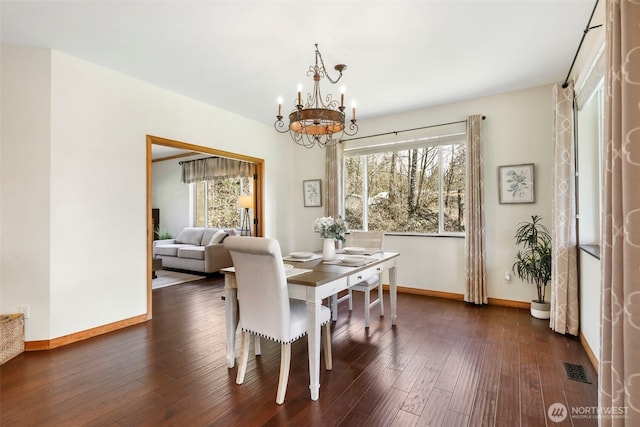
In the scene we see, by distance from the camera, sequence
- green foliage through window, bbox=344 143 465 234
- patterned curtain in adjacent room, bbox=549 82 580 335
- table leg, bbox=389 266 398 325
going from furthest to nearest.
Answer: green foliage through window, bbox=344 143 465 234 → table leg, bbox=389 266 398 325 → patterned curtain in adjacent room, bbox=549 82 580 335

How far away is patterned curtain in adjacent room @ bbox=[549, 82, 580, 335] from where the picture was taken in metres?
2.89

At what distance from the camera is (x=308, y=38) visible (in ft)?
8.37

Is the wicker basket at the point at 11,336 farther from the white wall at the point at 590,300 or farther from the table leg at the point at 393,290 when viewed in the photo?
the white wall at the point at 590,300

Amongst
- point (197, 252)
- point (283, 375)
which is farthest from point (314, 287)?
point (197, 252)

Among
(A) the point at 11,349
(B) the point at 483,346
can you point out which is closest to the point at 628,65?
(B) the point at 483,346

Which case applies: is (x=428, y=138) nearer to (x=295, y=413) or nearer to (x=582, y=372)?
(x=582, y=372)

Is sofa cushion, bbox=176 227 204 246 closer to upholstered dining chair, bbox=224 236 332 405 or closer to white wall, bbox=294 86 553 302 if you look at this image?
white wall, bbox=294 86 553 302

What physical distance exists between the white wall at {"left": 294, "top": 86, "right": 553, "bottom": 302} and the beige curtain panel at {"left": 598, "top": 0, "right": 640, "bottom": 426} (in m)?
2.79

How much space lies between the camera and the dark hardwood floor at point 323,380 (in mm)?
1771

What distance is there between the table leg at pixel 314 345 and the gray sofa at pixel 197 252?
3852 millimetres

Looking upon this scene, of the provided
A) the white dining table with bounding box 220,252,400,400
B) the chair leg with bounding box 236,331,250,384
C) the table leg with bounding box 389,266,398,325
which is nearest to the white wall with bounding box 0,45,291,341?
the white dining table with bounding box 220,252,400,400

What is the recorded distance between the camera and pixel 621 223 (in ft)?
3.59

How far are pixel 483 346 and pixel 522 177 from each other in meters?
2.13

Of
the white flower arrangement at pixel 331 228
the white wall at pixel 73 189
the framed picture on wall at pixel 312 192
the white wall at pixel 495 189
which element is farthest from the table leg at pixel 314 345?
the framed picture on wall at pixel 312 192
